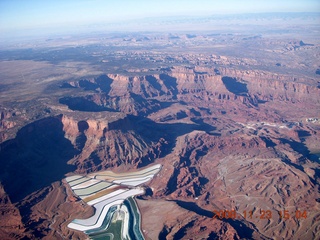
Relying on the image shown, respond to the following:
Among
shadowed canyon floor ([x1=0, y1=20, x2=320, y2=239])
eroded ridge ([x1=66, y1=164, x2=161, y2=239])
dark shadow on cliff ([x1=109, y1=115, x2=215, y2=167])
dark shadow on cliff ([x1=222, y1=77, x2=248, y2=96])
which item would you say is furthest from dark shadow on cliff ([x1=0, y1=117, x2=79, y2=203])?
dark shadow on cliff ([x1=222, y1=77, x2=248, y2=96])

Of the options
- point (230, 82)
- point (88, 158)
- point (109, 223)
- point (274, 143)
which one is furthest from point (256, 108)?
point (109, 223)

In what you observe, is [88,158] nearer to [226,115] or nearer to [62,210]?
[62,210]

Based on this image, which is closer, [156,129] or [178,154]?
[178,154]
